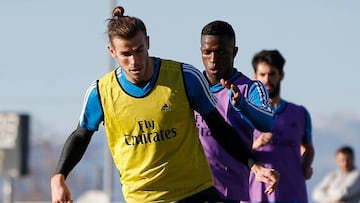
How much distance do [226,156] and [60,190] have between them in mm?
1994

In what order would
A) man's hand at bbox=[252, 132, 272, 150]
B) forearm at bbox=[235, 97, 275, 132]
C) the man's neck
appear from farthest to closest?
the man's neck < man's hand at bbox=[252, 132, 272, 150] < forearm at bbox=[235, 97, 275, 132]

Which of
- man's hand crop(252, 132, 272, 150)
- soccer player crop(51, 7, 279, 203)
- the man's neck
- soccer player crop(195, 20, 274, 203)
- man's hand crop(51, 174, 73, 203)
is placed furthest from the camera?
the man's neck

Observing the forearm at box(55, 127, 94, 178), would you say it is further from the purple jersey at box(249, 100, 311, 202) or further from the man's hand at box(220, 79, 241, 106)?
the purple jersey at box(249, 100, 311, 202)

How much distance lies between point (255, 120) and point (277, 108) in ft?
11.3

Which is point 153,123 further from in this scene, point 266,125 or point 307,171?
point 307,171

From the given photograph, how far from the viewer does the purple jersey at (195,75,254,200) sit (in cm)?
1241

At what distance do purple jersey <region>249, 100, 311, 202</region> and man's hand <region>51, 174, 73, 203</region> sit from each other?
13.3ft

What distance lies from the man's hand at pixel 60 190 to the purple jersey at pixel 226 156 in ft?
5.70

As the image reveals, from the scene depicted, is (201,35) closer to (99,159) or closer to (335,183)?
(335,183)

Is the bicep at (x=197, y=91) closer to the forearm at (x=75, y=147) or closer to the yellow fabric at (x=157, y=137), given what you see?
the yellow fabric at (x=157, y=137)

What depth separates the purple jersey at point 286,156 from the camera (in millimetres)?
14867

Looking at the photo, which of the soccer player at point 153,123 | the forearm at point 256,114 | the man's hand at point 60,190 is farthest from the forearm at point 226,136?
the man's hand at point 60,190

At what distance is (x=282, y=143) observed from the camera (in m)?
15.1

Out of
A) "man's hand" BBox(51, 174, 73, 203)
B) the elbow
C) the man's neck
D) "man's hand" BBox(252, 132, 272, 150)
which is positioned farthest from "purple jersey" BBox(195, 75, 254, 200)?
the man's neck
